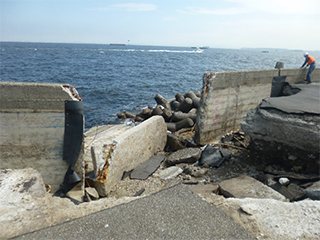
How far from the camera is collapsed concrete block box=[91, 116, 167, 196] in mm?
4871

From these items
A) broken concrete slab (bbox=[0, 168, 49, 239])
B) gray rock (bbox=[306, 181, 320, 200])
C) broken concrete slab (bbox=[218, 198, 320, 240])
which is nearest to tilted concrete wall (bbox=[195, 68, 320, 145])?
gray rock (bbox=[306, 181, 320, 200])

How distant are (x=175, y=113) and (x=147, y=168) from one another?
539 centimetres

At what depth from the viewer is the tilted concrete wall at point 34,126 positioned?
4230 millimetres

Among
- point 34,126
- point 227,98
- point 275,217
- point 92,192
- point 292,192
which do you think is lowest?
point 92,192

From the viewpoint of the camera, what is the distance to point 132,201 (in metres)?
2.84

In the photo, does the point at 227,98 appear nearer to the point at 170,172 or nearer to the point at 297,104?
the point at 297,104

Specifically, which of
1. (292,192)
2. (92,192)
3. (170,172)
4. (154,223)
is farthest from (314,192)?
(92,192)

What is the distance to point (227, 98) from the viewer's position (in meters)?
7.75

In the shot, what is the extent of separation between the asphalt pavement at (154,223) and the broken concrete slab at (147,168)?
2.82 meters

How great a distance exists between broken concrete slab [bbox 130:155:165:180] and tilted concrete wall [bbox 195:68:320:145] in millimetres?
1692

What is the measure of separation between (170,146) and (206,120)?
1.33 metres

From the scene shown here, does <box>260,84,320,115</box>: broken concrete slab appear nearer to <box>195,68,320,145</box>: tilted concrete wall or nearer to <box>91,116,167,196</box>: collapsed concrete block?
<box>195,68,320,145</box>: tilted concrete wall

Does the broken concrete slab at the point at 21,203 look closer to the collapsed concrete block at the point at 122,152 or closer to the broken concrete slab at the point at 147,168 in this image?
the collapsed concrete block at the point at 122,152

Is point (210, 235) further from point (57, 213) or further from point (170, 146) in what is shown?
point (170, 146)
